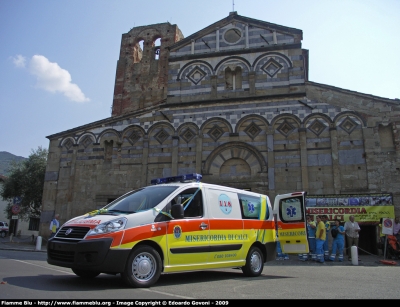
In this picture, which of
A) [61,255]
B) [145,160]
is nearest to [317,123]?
[145,160]

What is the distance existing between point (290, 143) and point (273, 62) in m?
4.69

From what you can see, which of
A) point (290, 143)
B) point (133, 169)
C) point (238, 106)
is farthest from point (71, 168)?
point (290, 143)

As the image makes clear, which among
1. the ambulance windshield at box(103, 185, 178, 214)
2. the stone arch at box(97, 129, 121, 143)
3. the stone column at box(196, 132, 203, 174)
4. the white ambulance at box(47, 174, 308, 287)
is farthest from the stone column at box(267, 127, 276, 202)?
the ambulance windshield at box(103, 185, 178, 214)

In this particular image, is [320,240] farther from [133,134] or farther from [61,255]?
[133,134]

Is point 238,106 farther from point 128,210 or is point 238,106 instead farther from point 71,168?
point 128,210

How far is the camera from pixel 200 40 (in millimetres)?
20047

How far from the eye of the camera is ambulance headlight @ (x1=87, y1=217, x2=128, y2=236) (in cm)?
585

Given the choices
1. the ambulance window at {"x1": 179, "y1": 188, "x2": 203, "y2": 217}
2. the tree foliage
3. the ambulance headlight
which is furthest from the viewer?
the tree foliage

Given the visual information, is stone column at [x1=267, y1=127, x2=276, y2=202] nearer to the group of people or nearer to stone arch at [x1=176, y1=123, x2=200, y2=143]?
the group of people

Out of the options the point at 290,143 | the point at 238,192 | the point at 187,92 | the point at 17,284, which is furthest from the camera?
the point at 187,92

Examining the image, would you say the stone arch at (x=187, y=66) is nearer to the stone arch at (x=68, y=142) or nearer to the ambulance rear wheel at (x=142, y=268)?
the stone arch at (x=68, y=142)

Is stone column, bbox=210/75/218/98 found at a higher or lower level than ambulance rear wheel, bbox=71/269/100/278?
higher

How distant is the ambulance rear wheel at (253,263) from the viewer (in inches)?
322

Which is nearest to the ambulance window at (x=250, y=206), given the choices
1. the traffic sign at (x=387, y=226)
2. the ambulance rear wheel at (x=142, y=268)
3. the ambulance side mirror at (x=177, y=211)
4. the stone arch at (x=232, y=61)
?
the ambulance side mirror at (x=177, y=211)
